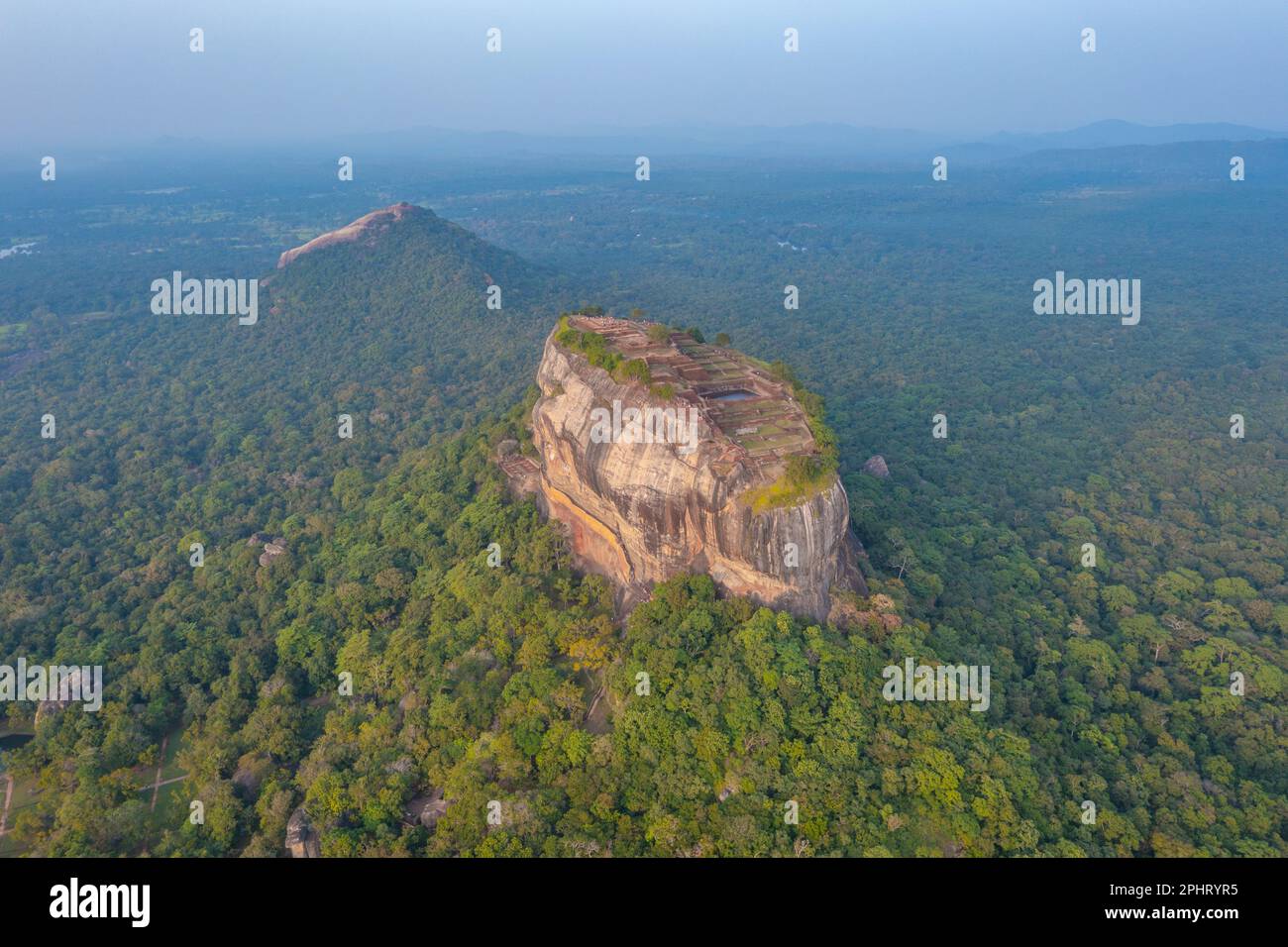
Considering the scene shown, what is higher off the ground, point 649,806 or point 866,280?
point 866,280

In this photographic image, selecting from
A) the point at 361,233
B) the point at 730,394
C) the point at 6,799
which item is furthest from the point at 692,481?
the point at 361,233

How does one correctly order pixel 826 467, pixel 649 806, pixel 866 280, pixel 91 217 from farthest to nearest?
pixel 91 217 < pixel 866 280 < pixel 826 467 < pixel 649 806

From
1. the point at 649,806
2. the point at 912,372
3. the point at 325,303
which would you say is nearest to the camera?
the point at 649,806

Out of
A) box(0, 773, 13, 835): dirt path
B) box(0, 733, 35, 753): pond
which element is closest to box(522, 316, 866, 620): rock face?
box(0, 773, 13, 835): dirt path

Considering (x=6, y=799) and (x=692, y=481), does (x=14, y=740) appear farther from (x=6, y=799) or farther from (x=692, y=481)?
(x=692, y=481)

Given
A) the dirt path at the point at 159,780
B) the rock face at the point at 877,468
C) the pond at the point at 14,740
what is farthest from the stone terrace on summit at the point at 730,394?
the pond at the point at 14,740

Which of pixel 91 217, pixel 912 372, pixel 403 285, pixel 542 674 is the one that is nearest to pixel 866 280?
pixel 912 372

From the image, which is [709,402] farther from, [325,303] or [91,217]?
[91,217]
